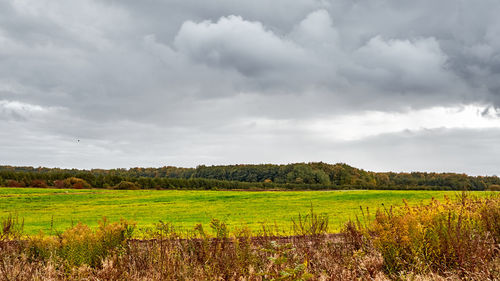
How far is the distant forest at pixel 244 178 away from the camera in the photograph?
214ft

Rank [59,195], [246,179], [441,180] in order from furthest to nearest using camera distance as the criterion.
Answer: [246,179] → [441,180] → [59,195]

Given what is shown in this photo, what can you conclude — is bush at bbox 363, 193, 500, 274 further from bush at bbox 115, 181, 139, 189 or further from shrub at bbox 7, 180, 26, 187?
shrub at bbox 7, 180, 26, 187

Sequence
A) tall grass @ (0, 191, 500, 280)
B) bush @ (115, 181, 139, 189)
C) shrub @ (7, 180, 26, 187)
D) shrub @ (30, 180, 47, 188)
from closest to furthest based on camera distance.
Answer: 1. tall grass @ (0, 191, 500, 280)
2. shrub @ (7, 180, 26, 187)
3. shrub @ (30, 180, 47, 188)
4. bush @ (115, 181, 139, 189)

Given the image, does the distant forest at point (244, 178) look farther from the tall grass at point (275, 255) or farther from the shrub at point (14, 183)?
the tall grass at point (275, 255)

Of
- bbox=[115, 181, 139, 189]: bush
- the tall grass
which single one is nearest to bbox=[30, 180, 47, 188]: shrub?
bbox=[115, 181, 139, 189]: bush

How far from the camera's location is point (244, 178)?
388ft

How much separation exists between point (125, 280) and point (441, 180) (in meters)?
92.9

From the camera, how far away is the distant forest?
65.4 meters

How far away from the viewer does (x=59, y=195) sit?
44625 millimetres

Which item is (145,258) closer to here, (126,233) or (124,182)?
(126,233)

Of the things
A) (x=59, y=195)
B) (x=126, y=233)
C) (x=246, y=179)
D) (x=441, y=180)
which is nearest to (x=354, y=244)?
(x=126, y=233)

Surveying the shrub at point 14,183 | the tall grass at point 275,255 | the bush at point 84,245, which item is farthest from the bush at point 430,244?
the shrub at point 14,183

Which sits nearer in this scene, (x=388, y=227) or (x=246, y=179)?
(x=388, y=227)

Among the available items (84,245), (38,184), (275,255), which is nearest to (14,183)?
(38,184)
